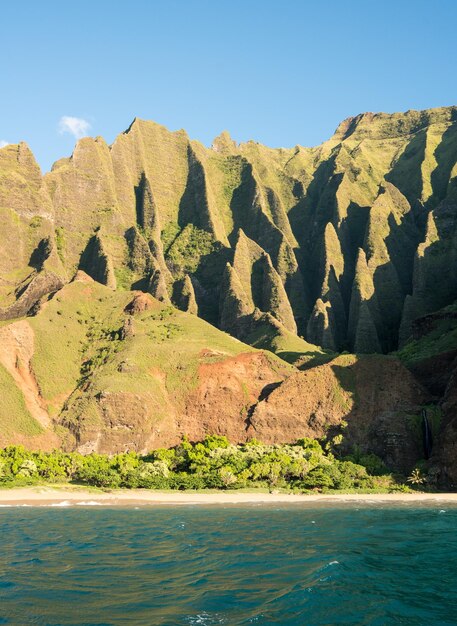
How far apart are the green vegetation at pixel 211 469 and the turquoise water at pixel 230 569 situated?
→ 57.0ft

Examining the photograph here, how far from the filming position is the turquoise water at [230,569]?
78.4 ft

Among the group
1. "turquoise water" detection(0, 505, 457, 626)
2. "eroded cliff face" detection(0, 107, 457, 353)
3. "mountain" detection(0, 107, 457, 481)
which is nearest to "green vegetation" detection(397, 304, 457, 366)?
"mountain" detection(0, 107, 457, 481)

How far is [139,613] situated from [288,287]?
15240cm

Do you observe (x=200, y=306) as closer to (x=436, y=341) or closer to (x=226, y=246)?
(x=226, y=246)

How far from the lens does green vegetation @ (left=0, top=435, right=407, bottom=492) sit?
6906cm

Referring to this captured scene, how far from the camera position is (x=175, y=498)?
6353 centimetres

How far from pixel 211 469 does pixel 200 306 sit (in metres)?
93.6

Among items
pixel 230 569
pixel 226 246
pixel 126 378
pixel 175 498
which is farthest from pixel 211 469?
pixel 226 246

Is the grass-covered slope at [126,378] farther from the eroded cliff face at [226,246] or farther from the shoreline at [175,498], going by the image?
the eroded cliff face at [226,246]

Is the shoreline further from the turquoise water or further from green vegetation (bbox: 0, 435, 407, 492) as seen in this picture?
the turquoise water

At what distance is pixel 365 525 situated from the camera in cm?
4562

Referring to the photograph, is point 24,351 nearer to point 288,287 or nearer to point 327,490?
point 327,490

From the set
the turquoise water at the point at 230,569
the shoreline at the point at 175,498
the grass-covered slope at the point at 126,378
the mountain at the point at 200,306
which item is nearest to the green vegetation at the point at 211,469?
the shoreline at the point at 175,498

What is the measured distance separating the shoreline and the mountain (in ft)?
33.7
